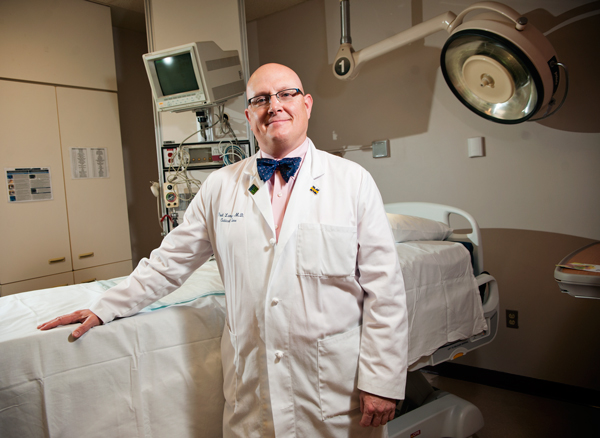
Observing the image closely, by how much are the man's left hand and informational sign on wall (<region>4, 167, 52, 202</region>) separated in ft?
9.10

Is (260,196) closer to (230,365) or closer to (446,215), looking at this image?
(230,365)

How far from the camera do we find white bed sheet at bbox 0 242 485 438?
106cm

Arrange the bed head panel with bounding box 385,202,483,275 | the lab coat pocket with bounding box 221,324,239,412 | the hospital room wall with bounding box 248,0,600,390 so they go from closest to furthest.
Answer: the lab coat pocket with bounding box 221,324,239,412, the bed head panel with bounding box 385,202,483,275, the hospital room wall with bounding box 248,0,600,390

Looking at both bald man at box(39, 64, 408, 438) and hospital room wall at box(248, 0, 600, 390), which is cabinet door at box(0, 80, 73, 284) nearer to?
bald man at box(39, 64, 408, 438)

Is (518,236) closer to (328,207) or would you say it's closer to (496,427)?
(496,427)

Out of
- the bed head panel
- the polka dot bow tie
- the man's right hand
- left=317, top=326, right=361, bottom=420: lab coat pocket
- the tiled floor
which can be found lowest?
the tiled floor

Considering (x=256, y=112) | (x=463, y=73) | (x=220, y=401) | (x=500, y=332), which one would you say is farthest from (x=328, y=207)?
(x=500, y=332)

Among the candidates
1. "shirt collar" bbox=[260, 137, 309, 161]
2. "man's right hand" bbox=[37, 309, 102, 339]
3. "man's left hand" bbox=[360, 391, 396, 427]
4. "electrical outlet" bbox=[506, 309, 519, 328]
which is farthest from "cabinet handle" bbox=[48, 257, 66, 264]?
"electrical outlet" bbox=[506, 309, 519, 328]

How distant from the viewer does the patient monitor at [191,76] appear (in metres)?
2.52

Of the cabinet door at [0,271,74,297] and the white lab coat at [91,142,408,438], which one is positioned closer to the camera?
the white lab coat at [91,142,408,438]

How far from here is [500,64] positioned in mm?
1561

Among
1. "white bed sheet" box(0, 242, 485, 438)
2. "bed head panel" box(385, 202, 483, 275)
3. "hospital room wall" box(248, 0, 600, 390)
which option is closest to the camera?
"white bed sheet" box(0, 242, 485, 438)

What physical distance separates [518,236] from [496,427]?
1.15 m

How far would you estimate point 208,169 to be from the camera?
9.28ft
